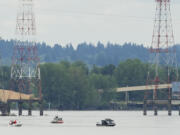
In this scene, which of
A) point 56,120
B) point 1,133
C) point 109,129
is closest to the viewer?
point 1,133

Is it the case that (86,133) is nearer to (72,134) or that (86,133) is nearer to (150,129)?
(72,134)

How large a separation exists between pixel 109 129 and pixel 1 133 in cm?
2668

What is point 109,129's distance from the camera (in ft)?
536

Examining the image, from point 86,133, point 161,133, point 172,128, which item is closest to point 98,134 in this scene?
point 86,133

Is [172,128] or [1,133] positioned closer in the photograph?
[1,133]

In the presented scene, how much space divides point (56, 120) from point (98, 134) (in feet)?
138

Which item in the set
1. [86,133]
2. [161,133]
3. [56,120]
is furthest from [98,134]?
[56,120]

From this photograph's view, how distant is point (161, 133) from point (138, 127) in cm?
2035

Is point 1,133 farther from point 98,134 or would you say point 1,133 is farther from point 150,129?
point 150,129

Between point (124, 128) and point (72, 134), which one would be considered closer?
point (72, 134)

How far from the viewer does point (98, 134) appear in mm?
146750

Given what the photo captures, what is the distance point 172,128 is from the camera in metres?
170

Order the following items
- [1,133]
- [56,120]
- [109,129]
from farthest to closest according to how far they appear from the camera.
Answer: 1. [56,120]
2. [109,129]
3. [1,133]

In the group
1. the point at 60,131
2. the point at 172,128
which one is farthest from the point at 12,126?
the point at 172,128
